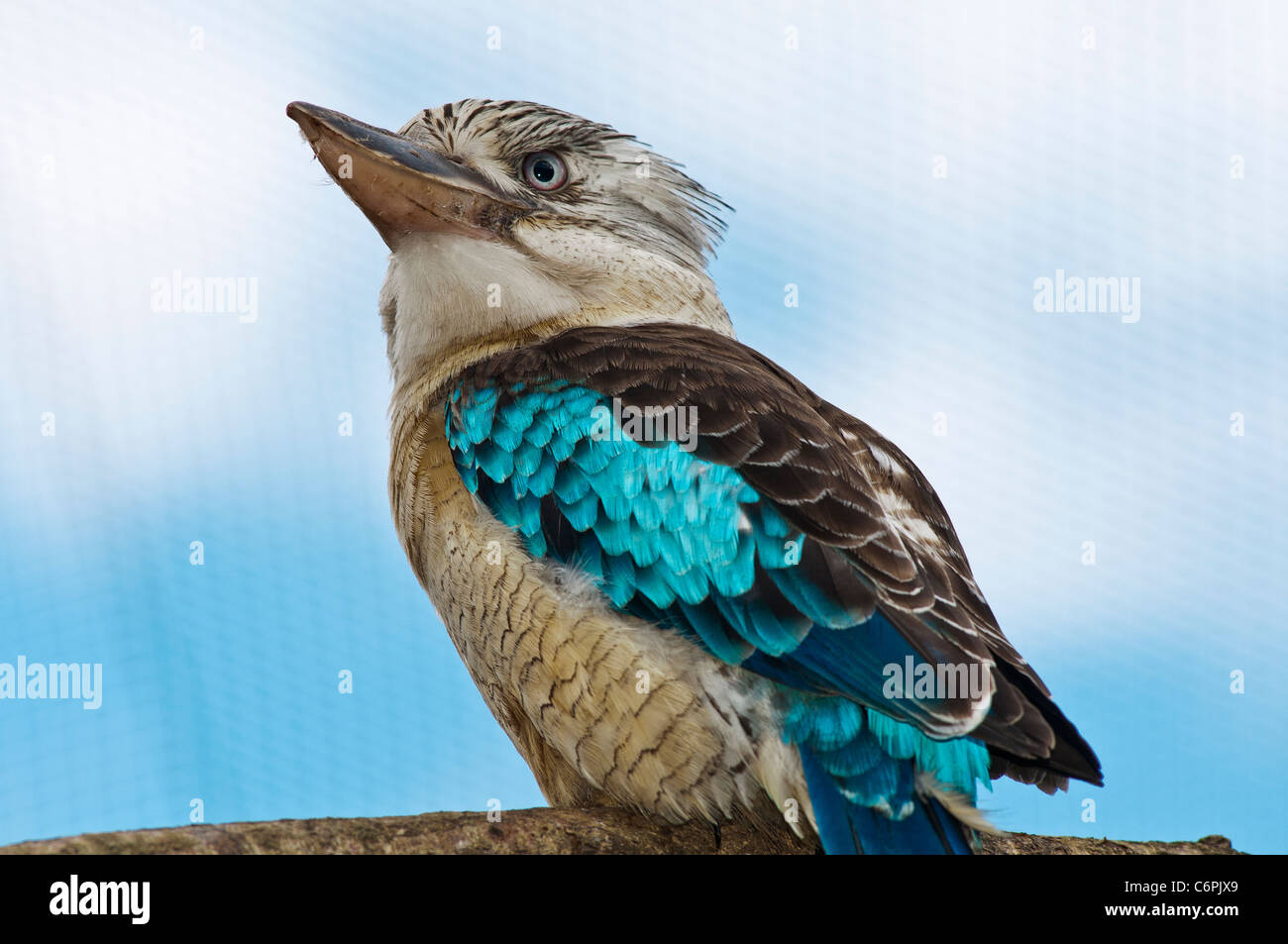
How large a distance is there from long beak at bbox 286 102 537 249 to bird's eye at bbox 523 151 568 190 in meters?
0.18

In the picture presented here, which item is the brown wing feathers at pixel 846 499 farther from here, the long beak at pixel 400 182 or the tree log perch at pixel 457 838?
the long beak at pixel 400 182

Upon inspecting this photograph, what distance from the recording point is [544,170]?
15.2 feet

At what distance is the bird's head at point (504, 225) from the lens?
421 cm

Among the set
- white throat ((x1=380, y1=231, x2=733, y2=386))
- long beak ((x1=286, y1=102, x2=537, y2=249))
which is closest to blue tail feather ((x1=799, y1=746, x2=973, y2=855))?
white throat ((x1=380, y1=231, x2=733, y2=386))

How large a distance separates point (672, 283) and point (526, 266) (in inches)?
24.9

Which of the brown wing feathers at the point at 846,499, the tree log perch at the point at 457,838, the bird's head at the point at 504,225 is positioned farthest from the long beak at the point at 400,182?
the tree log perch at the point at 457,838

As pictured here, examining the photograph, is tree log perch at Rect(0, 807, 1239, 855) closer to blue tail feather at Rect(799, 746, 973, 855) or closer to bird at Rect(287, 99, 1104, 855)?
bird at Rect(287, 99, 1104, 855)

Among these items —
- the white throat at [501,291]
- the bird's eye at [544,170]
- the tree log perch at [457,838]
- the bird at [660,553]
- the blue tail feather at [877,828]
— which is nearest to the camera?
the tree log perch at [457,838]

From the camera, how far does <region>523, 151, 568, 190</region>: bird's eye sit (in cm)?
459

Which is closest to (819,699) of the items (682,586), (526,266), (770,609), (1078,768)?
(770,609)

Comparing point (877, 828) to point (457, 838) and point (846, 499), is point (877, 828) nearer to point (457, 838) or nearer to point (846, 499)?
point (846, 499)

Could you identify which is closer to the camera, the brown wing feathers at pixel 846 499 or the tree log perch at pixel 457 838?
the tree log perch at pixel 457 838
